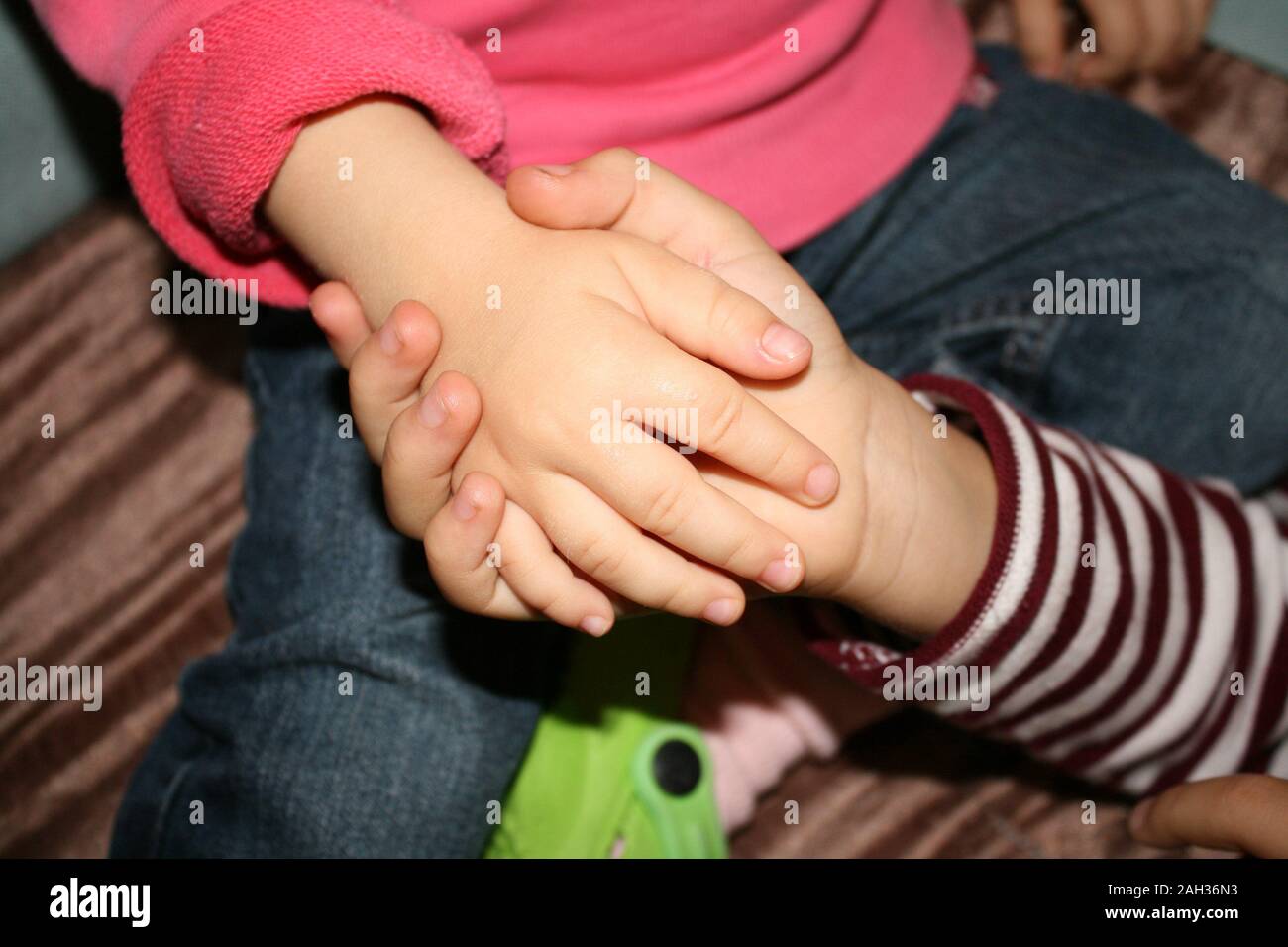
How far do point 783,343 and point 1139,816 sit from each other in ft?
1.83

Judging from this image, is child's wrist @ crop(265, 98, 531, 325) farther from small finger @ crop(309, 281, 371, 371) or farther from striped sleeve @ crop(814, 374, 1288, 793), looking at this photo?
striped sleeve @ crop(814, 374, 1288, 793)

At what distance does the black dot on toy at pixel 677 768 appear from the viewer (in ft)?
2.91

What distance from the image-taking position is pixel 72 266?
1.07 m

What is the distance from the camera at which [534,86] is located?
32.1 inches

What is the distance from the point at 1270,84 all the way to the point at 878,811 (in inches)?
33.7

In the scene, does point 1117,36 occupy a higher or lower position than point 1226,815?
higher

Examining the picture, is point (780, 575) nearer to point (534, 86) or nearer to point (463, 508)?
point (463, 508)

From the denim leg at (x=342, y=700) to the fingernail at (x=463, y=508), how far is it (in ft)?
0.83

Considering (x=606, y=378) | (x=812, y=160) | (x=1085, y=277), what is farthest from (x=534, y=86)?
(x=1085, y=277)

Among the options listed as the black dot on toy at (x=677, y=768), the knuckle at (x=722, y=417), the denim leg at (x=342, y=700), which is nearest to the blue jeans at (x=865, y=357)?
the denim leg at (x=342, y=700)

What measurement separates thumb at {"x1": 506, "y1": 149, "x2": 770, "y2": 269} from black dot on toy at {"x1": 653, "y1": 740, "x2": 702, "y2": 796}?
427 mm
